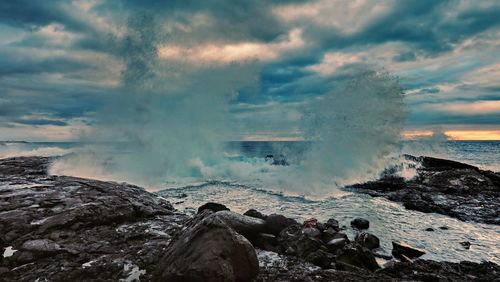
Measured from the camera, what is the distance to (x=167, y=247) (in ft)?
15.2

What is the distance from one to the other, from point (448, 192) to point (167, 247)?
14343 mm

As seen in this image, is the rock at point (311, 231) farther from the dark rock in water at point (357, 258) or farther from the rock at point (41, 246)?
the rock at point (41, 246)

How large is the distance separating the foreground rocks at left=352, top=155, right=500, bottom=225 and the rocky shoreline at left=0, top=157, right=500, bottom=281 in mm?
1348

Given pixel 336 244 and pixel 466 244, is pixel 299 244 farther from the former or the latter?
pixel 466 244

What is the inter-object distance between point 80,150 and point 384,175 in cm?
2196

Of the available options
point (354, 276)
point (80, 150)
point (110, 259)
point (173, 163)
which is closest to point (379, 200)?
point (354, 276)

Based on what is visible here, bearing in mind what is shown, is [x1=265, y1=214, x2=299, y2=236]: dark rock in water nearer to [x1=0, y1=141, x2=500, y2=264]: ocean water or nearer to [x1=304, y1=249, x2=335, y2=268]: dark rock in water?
[x1=304, y1=249, x2=335, y2=268]: dark rock in water

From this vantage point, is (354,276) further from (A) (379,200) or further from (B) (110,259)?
(A) (379,200)

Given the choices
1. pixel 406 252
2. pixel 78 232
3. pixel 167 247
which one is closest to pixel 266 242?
pixel 167 247

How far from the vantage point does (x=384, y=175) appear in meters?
17.8

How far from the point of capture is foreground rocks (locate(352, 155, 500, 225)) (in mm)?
9758

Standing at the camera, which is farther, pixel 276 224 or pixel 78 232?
pixel 276 224

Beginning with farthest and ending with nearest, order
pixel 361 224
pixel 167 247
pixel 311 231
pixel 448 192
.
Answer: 1. pixel 448 192
2. pixel 361 224
3. pixel 311 231
4. pixel 167 247

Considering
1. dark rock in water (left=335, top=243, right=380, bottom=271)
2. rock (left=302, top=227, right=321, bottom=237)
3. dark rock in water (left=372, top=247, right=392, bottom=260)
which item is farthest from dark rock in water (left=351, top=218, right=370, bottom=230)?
dark rock in water (left=335, top=243, right=380, bottom=271)
